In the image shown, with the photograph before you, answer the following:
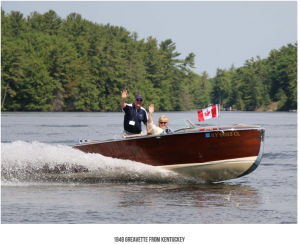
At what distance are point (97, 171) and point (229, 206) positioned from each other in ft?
14.1

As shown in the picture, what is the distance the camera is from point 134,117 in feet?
51.4

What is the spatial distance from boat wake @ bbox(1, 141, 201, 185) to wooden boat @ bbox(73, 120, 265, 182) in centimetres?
31

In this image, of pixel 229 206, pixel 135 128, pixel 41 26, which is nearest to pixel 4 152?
pixel 135 128

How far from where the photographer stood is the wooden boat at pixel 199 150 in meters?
15.1

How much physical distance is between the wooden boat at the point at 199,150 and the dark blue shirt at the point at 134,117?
286 mm

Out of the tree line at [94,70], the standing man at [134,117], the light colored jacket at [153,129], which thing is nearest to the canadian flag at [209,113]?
the light colored jacket at [153,129]

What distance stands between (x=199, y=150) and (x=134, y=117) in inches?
66.0

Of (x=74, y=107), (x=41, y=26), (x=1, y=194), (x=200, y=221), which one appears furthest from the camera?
(x=41, y=26)

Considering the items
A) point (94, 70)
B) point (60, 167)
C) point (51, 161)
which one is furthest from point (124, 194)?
point (94, 70)

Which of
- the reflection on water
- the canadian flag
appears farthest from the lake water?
the canadian flag

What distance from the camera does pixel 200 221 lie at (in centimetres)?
1142

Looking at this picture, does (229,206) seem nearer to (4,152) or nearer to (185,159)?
(185,159)

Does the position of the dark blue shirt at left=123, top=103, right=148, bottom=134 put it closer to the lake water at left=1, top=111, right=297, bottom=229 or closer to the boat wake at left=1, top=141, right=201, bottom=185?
the lake water at left=1, top=111, right=297, bottom=229

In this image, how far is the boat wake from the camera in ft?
52.5
